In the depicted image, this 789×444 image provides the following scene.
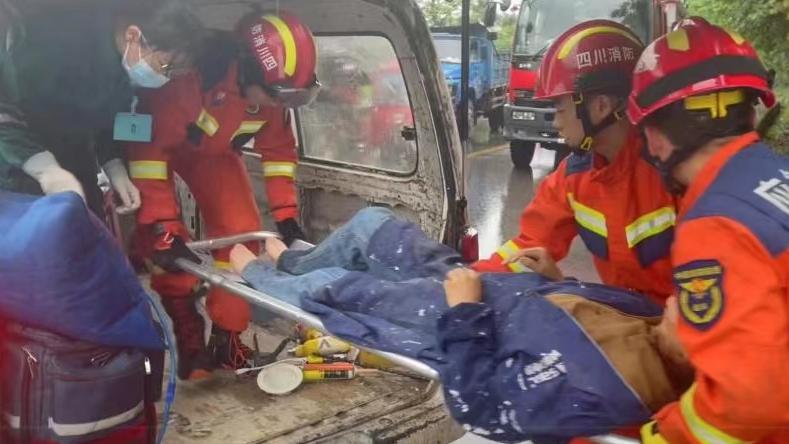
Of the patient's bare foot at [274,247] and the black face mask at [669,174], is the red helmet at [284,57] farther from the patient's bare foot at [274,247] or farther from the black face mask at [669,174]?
the black face mask at [669,174]

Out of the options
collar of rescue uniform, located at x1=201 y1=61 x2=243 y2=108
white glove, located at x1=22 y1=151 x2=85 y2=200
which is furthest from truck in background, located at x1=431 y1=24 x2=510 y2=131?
white glove, located at x1=22 y1=151 x2=85 y2=200

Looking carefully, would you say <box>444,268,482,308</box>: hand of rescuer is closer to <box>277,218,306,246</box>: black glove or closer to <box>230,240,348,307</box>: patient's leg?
<box>230,240,348,307</box>: patient's leg

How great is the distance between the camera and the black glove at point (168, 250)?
303 centimetres

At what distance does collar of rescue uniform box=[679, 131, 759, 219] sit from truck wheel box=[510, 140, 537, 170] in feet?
30.9

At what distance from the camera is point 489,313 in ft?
6.75

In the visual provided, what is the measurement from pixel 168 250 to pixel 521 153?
884cm

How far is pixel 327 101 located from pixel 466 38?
156 cm

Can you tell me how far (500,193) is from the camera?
971 centimetres

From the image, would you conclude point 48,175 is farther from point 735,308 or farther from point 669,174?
point 735,308

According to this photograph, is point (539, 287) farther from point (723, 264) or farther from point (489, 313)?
point (723, 264)

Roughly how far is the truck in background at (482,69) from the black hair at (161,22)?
8.40 m

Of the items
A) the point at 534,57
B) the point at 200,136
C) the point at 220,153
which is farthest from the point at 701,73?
the point at 534,57

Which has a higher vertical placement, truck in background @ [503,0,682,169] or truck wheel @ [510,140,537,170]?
truck in background @ [503,0,682,169]

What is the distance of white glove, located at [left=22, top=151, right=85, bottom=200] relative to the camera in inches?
99.4
